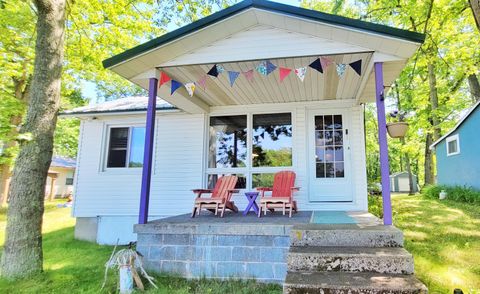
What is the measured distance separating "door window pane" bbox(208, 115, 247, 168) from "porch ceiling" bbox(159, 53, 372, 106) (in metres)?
0.41

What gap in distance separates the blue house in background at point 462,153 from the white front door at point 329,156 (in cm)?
623

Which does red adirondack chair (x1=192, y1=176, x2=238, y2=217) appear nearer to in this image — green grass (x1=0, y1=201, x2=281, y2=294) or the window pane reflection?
the window pane reflection

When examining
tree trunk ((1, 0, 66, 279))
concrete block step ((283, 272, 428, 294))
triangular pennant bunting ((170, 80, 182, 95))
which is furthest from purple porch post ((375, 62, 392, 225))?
tree trunk ((1, 0, 66, 279))

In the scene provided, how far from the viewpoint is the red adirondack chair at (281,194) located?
466 cm

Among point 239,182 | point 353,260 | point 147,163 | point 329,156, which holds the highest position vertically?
point 329,156

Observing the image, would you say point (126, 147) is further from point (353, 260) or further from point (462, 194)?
point (462, 194)

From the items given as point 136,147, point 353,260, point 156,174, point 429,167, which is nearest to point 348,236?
point 353,260

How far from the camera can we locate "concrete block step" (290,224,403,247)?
3.01m

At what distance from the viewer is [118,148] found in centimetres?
672

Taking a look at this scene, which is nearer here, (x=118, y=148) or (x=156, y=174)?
(x=156, y=174)

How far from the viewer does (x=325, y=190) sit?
5746mm

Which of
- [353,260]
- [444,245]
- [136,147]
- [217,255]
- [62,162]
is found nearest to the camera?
[353,260]

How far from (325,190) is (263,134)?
1.71m

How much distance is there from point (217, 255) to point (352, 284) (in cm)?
178
